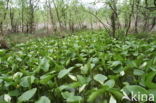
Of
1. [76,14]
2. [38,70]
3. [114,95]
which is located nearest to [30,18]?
[76,14]

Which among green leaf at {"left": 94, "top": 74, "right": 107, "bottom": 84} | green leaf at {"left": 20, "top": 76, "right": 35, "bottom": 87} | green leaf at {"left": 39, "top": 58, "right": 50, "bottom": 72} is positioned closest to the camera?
green leaf at {"left": 94, "top": 74, "right": 107, "bottom": 84}

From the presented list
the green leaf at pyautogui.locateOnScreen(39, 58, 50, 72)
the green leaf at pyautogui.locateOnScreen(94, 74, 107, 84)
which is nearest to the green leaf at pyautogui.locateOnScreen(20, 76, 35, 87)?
the green leaf at pyautogui.locateOnScreen(39, 58, 50, 72)

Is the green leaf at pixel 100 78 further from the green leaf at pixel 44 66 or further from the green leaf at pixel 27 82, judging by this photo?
the green leaf at pixel 44 66

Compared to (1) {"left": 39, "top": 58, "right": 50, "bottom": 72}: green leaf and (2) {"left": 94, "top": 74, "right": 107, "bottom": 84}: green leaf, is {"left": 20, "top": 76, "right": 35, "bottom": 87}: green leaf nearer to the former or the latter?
(1) {"left": 39, "top": 58, "right": 50, "bottom": 72}: green leaf

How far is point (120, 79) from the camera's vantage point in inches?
99.0

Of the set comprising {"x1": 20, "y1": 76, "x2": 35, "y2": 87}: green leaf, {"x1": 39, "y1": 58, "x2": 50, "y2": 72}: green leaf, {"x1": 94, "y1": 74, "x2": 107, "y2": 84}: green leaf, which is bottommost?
{"x1": 20, "y1": 76, "x2": 35, "y2": 87}: green leaf

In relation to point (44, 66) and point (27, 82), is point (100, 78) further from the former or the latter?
point (44, 66)

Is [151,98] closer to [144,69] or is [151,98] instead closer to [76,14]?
[144,69]

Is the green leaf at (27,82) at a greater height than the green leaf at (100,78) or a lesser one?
→ lesser

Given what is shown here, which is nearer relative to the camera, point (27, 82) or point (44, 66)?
point (27, 82)

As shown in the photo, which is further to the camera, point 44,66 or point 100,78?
point 44,66

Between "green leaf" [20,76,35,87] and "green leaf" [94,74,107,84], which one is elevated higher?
"green leaf" [94,74,107,84]

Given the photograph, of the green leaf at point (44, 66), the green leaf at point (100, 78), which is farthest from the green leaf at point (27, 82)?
the green leaf at point (100, 78)

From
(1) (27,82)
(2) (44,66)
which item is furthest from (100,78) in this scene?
Result: (2) (44,66)
